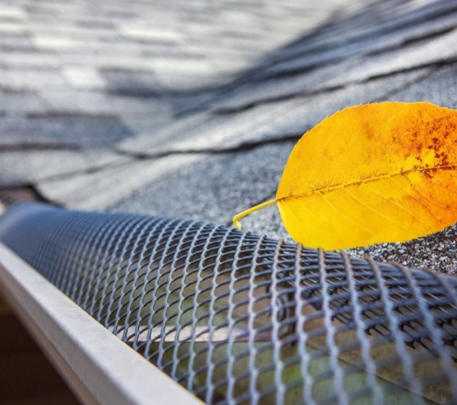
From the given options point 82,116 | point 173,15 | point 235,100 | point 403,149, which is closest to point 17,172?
point 82,116

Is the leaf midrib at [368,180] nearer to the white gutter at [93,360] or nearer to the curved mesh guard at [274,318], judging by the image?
the curved mesh guard at [274,318]

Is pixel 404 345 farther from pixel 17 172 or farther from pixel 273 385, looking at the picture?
pixel 17 172

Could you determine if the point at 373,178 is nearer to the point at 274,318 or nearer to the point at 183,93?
the point at 274,318

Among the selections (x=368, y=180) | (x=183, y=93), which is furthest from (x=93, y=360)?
(x=183, y=93)

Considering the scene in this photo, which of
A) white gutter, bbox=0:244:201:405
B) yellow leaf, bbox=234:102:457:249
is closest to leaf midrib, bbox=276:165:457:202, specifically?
yellow leaf, bbox=234:102:457:249

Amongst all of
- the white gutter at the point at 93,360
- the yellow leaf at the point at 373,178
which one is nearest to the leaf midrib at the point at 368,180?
the yellow leaf at the point at 373,178

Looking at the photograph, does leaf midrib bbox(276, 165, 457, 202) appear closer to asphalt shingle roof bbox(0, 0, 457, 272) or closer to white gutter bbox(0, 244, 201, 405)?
asphalt shingle roof bbox(0, 0, 457, 272)
